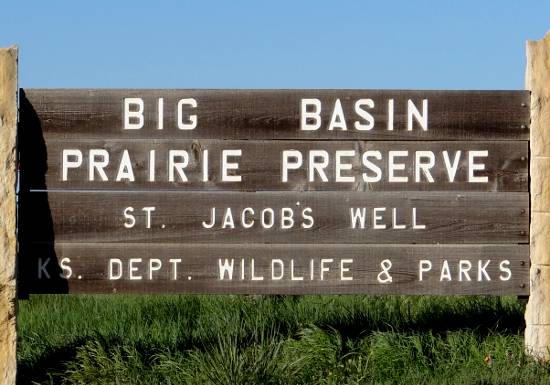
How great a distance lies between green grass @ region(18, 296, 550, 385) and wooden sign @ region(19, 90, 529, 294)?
20.7 inches

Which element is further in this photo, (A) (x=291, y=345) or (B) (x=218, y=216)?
(A) (x=291, y=345)

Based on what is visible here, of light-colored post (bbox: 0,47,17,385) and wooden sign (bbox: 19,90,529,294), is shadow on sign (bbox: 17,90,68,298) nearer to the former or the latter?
wooden sign (bbox: 19,90,529,294)

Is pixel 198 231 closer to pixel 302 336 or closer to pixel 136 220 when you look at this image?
pixel 136 220

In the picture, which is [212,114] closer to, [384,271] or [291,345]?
[384,271]

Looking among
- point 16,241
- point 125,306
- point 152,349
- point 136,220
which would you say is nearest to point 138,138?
point 136,220

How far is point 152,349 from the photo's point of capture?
24.6 ft

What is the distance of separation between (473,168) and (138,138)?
8.71ft

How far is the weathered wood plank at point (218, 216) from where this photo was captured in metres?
7.28

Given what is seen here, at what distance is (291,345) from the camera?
7.68 m

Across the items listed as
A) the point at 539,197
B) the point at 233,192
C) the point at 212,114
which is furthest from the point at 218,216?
the point at 539,197

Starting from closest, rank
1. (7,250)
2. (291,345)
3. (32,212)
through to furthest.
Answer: (7,250)
(32,212)
(291,345)

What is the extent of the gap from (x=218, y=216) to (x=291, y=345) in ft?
4.21

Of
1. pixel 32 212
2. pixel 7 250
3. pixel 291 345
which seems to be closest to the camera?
pixel 7 250

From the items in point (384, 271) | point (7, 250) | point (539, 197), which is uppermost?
point (539, 197)
